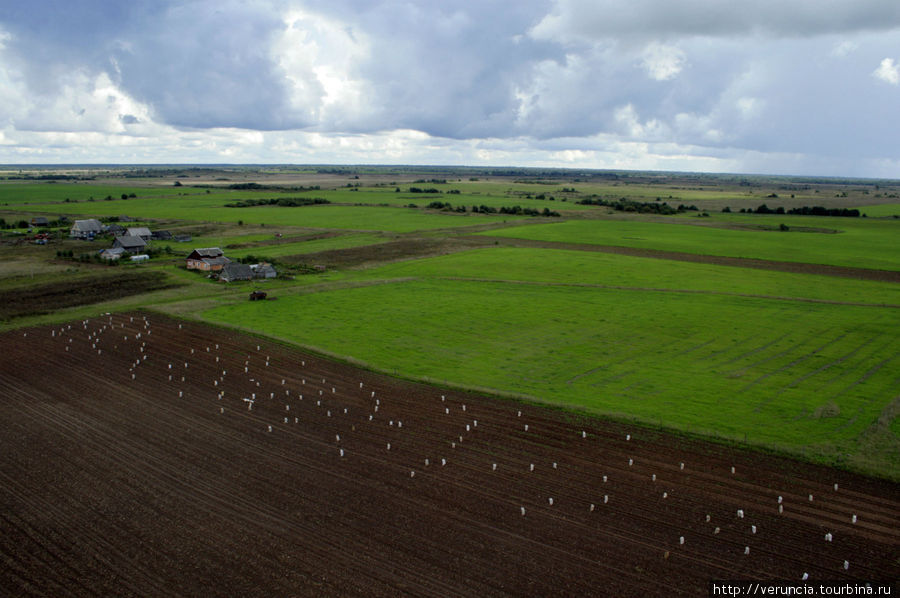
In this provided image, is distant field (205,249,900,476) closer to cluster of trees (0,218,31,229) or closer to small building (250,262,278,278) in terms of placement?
small building (250,262,278,278)

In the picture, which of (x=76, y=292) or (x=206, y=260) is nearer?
(x=76, y=292)

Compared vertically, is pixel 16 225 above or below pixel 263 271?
above

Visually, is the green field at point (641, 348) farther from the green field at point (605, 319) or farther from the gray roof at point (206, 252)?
the gray roof at point (206, 252)

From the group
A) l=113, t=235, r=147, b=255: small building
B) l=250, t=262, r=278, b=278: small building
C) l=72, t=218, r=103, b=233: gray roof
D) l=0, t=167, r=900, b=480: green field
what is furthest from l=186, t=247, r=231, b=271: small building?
l=72, t=218, r=103, b=233: gray roof

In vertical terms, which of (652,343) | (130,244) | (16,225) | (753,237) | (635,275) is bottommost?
(652,343)

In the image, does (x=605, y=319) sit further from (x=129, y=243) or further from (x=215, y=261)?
(x=129, y=243)

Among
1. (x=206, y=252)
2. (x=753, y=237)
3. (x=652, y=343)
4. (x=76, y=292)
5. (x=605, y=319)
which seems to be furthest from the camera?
(x=753, y=237)

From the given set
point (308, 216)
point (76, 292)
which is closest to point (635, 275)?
point (76, 292)
